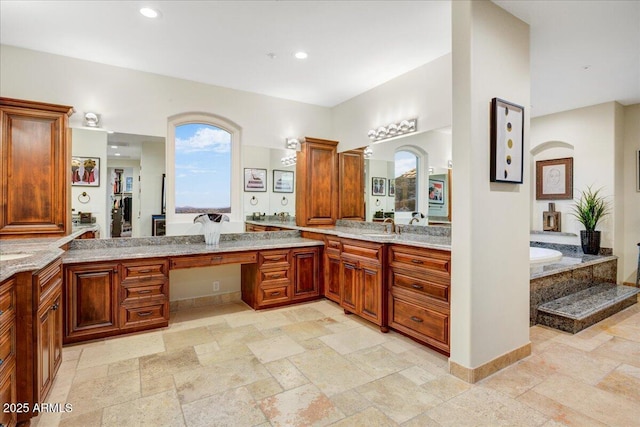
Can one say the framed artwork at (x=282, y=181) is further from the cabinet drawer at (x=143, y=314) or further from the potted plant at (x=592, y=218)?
the potted plant at (x=592, y=218)

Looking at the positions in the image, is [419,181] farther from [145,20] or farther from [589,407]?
[145,20]

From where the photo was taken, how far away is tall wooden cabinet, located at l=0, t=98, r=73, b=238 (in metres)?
2.89

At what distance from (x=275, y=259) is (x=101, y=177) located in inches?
83.5

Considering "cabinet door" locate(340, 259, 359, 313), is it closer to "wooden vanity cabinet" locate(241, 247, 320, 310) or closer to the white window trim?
"wooden vanity cabinet" locate(241, 247, 320, 310)

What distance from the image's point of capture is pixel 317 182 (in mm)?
4789

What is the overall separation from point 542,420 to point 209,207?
3.78 meters

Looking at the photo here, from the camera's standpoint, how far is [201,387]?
87.9 inches

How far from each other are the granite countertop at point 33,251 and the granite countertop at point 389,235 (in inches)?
75.7

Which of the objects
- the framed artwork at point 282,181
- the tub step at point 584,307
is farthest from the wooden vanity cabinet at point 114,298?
the tub step at point 584,307

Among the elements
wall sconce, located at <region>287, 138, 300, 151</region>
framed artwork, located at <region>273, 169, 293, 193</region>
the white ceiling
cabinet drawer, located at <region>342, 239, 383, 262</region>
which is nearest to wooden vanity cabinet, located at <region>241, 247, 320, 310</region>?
cabinet drawer, located at <region>342, 239, 383, 262</region>

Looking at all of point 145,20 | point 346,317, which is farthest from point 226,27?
point 346,317

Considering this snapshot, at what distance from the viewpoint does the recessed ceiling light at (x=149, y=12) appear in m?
2.61

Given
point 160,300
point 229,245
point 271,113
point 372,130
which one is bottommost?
point 160,300

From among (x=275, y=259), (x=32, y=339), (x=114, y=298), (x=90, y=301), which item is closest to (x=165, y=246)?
(x=114, y=298)
